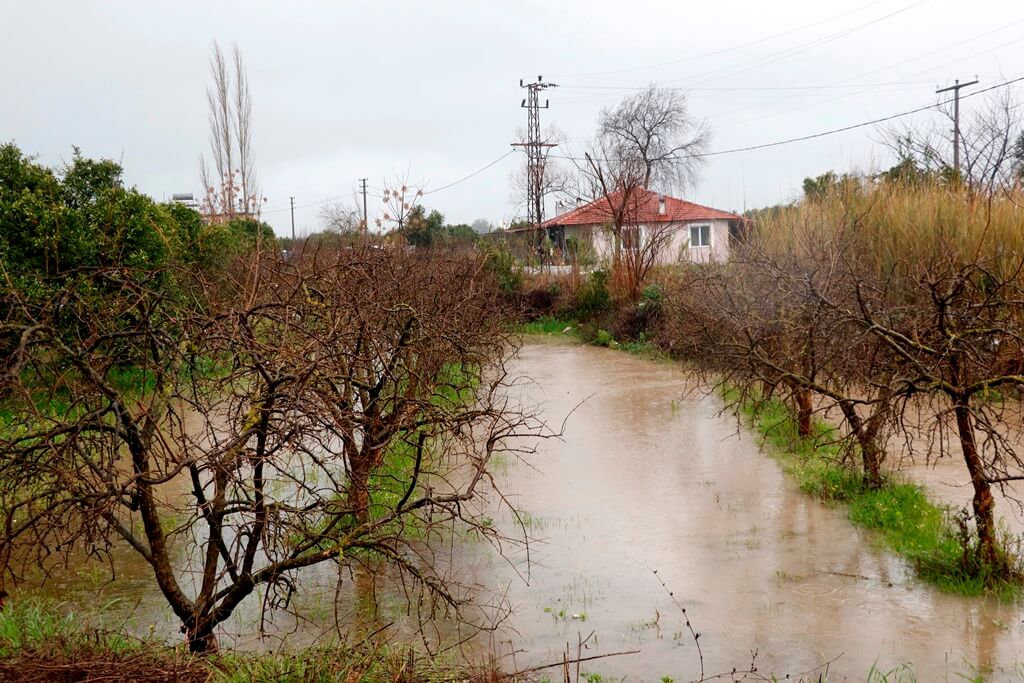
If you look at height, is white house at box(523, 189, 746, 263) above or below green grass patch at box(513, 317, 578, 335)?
above

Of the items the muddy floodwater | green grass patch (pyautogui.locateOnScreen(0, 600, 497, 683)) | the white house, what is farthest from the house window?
green grass patch (pyautogui.locateOnScreen(0, 600, 497, 683))

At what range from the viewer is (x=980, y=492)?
6555mm

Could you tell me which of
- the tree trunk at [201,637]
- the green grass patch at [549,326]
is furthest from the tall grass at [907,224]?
the green grass patch at [549,326]

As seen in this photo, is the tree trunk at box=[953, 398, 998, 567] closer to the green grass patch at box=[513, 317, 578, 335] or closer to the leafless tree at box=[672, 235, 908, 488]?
the leafless tree at box=[672, 235, 908, 488]

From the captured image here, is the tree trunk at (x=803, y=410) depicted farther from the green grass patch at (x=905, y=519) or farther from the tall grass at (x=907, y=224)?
the tall grass at (x=907, y=224)

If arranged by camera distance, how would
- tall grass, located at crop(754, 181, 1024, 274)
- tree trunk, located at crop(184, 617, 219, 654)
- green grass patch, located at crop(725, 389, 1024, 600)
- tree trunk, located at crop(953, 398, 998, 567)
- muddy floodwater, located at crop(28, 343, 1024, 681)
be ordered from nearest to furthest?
tree trunk, located at crop(184, 617, 219, 654)
muddy floodwater, located at crop(28, 343, 1024, 681)
tree trunk, located at crop(953, 398, 998, 567)
green grass patch, located at crop(725, 389, 1024, 600)
tall grass, located at crop(754, 181, 1024, 274)

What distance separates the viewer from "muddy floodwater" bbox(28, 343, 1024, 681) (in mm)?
5816

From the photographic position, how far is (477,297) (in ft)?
44.3

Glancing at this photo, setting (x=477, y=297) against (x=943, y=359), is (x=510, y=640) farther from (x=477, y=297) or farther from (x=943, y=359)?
(x=477, y=297)

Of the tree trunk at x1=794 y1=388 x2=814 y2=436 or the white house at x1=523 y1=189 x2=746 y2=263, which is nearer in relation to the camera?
the tree trunk at x1=794 y1=388 x2=814 y2=436

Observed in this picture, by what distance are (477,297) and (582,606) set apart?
7.33 meters

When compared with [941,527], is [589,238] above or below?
above

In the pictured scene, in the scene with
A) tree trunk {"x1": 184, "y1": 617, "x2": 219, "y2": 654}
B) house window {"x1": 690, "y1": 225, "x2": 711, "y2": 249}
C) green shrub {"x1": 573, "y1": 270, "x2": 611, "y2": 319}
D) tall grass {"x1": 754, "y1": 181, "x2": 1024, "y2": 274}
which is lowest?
tree trunk {"x1": 184, "y1": 617, "x2": 219, "y2": 654}

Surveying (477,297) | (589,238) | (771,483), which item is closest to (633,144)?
(589,238)
